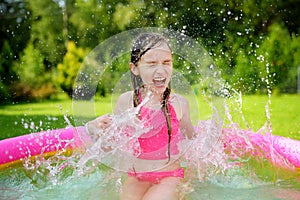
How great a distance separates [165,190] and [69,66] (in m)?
6.65

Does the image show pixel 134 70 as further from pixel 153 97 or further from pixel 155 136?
pixel 155 136

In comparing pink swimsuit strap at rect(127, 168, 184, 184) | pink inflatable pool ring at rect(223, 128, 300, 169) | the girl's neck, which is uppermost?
the girl's neck

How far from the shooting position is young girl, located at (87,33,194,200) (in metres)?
2.35

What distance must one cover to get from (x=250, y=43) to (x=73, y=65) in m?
3.42

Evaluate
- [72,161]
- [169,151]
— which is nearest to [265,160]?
[169,151]

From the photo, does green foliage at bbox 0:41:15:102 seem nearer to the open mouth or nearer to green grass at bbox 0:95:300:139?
green grass at bbox 0:95:300:139

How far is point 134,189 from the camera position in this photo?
2336 mm

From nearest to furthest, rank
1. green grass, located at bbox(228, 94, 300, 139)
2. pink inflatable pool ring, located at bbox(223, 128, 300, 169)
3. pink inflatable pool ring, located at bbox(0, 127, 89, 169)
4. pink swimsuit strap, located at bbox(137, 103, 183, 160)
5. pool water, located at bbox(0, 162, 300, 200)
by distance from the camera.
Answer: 1. pink swimsuit strap, located at bbox(137, 103, 183, 160)
2. pool water, located at bbox(0, 162, 300, 200)
3. pink inflatable pool ring, located at bbox(223, 128, 300, 169)
4. pink inflatable pool ring, located at bbox(0, 127, 89, 169)
5. green grass, located at bbox(228, 94, 300, 139)

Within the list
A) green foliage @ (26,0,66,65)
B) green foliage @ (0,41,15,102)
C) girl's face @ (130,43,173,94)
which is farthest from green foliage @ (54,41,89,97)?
girl's face @ (130,43,173,94)

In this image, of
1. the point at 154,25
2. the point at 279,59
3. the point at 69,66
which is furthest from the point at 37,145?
the point at 279,59

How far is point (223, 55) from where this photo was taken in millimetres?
8172

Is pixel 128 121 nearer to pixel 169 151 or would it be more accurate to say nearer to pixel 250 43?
pixel 169 151

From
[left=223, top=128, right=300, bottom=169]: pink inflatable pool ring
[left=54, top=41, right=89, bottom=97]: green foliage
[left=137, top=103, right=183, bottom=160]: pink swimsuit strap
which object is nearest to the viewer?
[left=137, top=103, right=183, bottom=160]: pink swimsuit strap

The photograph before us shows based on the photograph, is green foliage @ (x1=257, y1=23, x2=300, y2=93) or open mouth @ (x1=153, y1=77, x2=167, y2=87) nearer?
open mouth @ (x1=153, y1=77, x2=167, y2=87)
